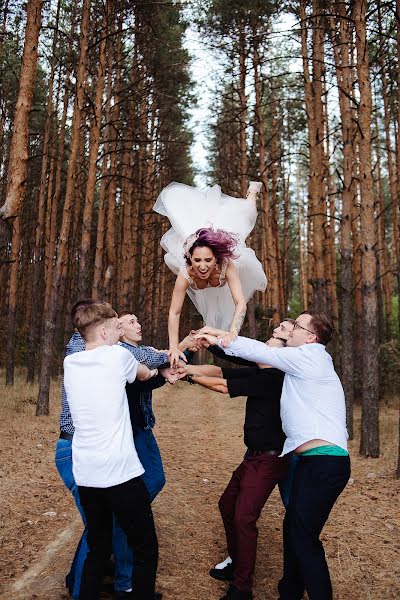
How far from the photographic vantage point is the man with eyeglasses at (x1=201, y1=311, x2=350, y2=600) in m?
3.39

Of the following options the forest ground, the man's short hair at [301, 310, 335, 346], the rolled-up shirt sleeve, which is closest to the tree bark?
the forest ground

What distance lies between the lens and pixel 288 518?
3580 mm

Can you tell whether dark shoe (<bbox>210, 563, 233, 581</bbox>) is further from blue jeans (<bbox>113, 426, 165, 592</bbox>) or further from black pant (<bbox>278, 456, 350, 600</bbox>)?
black pant (<bbox>278, 456, 350, 600</bbox>)


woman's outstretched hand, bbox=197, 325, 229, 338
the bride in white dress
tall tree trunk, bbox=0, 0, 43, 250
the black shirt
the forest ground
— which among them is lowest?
the forest ground

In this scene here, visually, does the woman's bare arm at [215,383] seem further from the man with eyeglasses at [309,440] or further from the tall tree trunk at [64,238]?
the tall tree trunk at [64,238]

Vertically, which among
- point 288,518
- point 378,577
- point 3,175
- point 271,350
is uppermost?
point 3,175

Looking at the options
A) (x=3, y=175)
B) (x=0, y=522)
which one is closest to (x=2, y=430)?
(x=0, y=522)

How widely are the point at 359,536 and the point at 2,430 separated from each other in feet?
22.5

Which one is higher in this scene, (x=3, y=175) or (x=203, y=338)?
(x=3, y=175)

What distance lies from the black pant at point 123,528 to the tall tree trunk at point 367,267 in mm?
6073

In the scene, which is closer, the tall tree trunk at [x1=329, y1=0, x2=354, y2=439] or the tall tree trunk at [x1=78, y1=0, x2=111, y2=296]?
the tall tree trunk at [x1=329, y1=0, x2=354, y2=439]

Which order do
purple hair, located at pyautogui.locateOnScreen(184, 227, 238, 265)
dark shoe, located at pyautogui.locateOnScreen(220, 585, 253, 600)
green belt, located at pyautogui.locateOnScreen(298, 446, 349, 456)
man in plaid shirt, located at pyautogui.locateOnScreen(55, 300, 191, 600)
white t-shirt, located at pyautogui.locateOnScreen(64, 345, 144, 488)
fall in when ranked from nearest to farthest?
white t-shirt, located at pyautogui.locateOnScreen(64, 345, 144, 488), green belt, located at pyautogui.locateOnScreen(298, 446, 349, 456), dark shoe, located at pyautogui.locateOnScreen(220, 585, 253, 600), man in plaid shirt, located at pyautogui.locateOnScreen(55, 300, 191, 600), purple hair, located at pyautogui.locateOnScreen(184, 227, 238, 265)

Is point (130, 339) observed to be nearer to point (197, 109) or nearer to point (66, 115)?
point (66, 115)

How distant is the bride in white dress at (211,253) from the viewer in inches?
183
